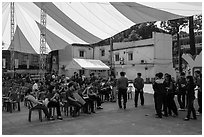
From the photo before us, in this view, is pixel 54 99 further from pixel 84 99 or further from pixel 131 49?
pixel 131 49

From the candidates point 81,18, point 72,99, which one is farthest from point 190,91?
point 81,18

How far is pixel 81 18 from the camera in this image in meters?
8.56

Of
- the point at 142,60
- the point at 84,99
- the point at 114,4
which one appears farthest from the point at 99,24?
the point at 142,60

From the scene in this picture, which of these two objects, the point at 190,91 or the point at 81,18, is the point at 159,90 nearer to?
the point at 190,91

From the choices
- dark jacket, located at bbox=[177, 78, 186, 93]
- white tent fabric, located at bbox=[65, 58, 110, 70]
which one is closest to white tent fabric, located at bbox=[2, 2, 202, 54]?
dark jacket, located at bbox=[177, 78, 186, 93]

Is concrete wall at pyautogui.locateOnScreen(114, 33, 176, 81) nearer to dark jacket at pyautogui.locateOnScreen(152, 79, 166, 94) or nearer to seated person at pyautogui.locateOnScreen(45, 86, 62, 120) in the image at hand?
dark jacket at pyautogui.locateOnScreen(152, 79, 166, 94)

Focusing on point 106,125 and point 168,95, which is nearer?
point 106,125

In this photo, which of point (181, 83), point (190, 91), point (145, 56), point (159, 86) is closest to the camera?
point (190, 91)

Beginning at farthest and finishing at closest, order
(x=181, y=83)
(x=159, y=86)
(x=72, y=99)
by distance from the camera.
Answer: (x=181, y=83) → (x=72, y=99) → (x=159, y=86)

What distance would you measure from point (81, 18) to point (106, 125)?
4.46 m

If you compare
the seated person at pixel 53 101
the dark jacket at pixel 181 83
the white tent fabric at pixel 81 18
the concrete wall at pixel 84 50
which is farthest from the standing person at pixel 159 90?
the concrete wall at pixel 84 50

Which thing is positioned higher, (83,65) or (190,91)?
(83,65)

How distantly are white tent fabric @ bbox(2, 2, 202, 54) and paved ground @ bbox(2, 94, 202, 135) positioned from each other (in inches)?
119

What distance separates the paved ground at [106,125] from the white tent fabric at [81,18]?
3.03 m
